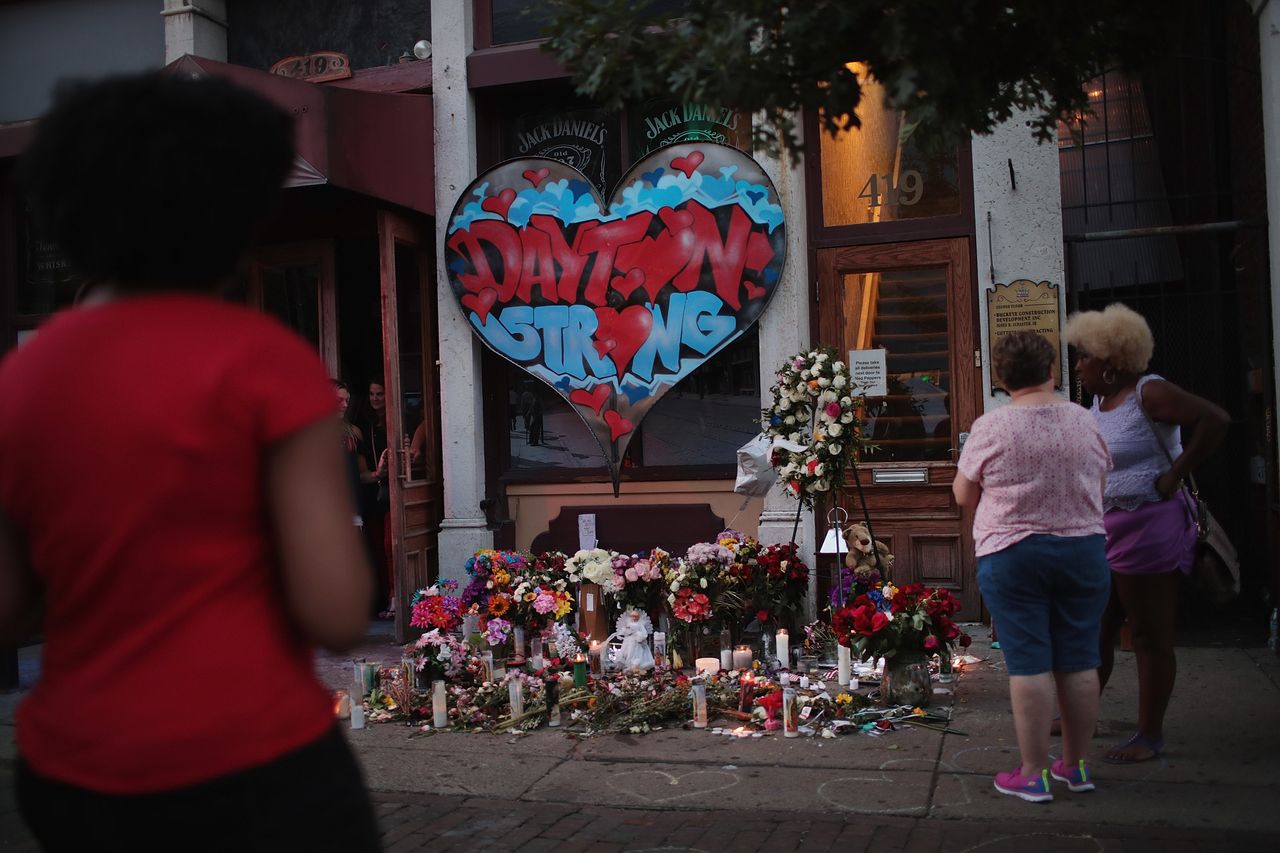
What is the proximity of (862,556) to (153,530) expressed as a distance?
20.5 feet

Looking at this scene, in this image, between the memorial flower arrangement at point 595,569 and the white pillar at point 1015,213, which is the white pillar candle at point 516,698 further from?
the white pillar at point 1015,213

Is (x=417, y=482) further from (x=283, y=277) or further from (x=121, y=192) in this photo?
(x=121, y=192)

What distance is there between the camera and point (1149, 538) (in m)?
4.84

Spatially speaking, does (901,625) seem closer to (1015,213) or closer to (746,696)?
(746,696)

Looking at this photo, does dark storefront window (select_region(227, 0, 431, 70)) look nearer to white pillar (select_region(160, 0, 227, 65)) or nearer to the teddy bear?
white pillar (select_region(160, 0, 227, 65))

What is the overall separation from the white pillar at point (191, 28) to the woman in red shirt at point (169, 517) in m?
9.16

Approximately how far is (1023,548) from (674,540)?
471cm

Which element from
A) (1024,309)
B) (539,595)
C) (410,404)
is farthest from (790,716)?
(410,404)

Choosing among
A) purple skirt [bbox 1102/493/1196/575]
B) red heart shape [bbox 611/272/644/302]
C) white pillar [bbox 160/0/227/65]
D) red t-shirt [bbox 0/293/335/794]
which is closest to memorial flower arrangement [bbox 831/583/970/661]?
purple skirt [bbox 1102/493/1196/575]

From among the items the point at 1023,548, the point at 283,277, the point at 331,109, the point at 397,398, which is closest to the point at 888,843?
the point at 1023,548

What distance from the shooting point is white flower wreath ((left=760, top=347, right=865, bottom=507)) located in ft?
23.3

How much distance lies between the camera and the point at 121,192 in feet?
5.28

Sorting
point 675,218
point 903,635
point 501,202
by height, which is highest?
point 501,202

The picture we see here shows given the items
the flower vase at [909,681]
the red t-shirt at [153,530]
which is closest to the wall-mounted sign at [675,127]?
the flower vase at [909,681]
